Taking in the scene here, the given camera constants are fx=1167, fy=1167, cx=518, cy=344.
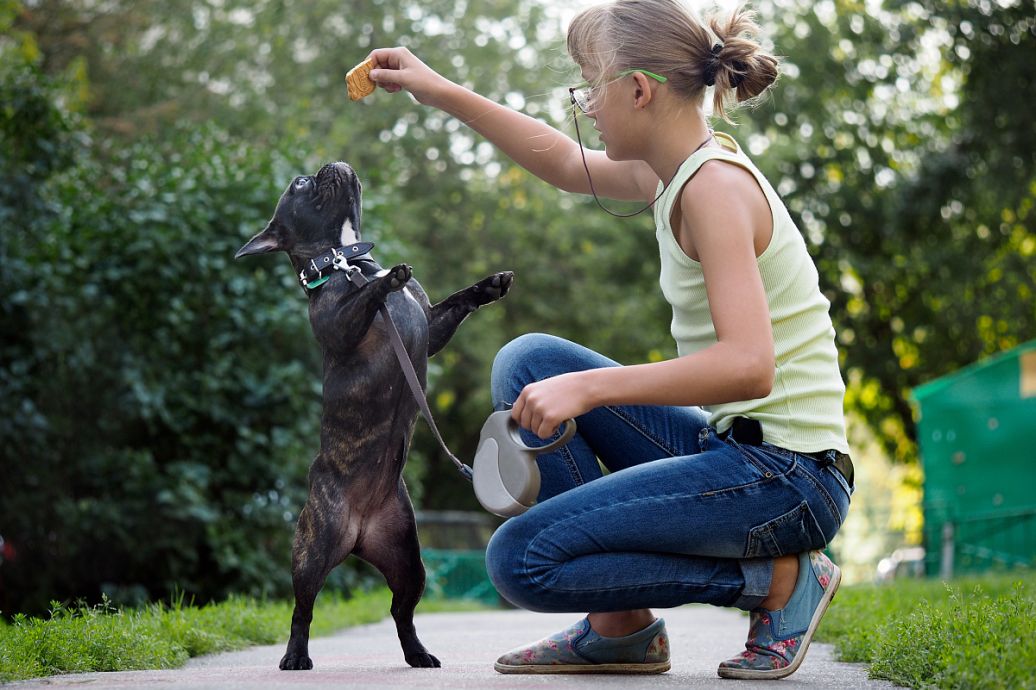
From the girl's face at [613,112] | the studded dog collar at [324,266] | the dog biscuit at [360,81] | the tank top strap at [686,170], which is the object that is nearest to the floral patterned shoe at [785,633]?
the tank top strap at [686,170]

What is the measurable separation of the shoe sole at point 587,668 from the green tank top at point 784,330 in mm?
724

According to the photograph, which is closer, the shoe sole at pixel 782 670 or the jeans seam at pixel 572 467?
the shoe sole at pixel 782 670

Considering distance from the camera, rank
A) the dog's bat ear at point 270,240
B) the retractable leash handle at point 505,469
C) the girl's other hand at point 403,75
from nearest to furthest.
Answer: the retractable leash handle at point 505,469, the dog's bat ear at point 270,240, the girl's other hand at point 403,75

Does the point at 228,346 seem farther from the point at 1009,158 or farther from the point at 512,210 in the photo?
the point at 512,210

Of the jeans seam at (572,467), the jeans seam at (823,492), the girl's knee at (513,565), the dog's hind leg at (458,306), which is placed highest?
the dog's hind leg at (458,306)

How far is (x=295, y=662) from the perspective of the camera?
320 cm

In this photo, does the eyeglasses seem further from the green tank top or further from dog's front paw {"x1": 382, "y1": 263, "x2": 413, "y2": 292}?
dog's front paw {"x1": 382, "y1": 263, "x2": 413, "y2": 292}

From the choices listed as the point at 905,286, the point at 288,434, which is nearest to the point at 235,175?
the point at 288,434

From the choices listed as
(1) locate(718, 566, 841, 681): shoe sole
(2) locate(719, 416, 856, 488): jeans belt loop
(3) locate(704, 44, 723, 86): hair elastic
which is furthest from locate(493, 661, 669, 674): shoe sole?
(3) locate(704, 44, 723, 86): hair elastic

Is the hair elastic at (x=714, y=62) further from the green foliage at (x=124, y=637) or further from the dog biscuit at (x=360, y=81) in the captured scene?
the green foliage at (x=124, y=637)

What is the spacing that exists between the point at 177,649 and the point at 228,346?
409cm

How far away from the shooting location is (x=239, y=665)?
12.0 ft

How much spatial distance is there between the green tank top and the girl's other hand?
926mm

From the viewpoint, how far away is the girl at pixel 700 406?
2.79 m
